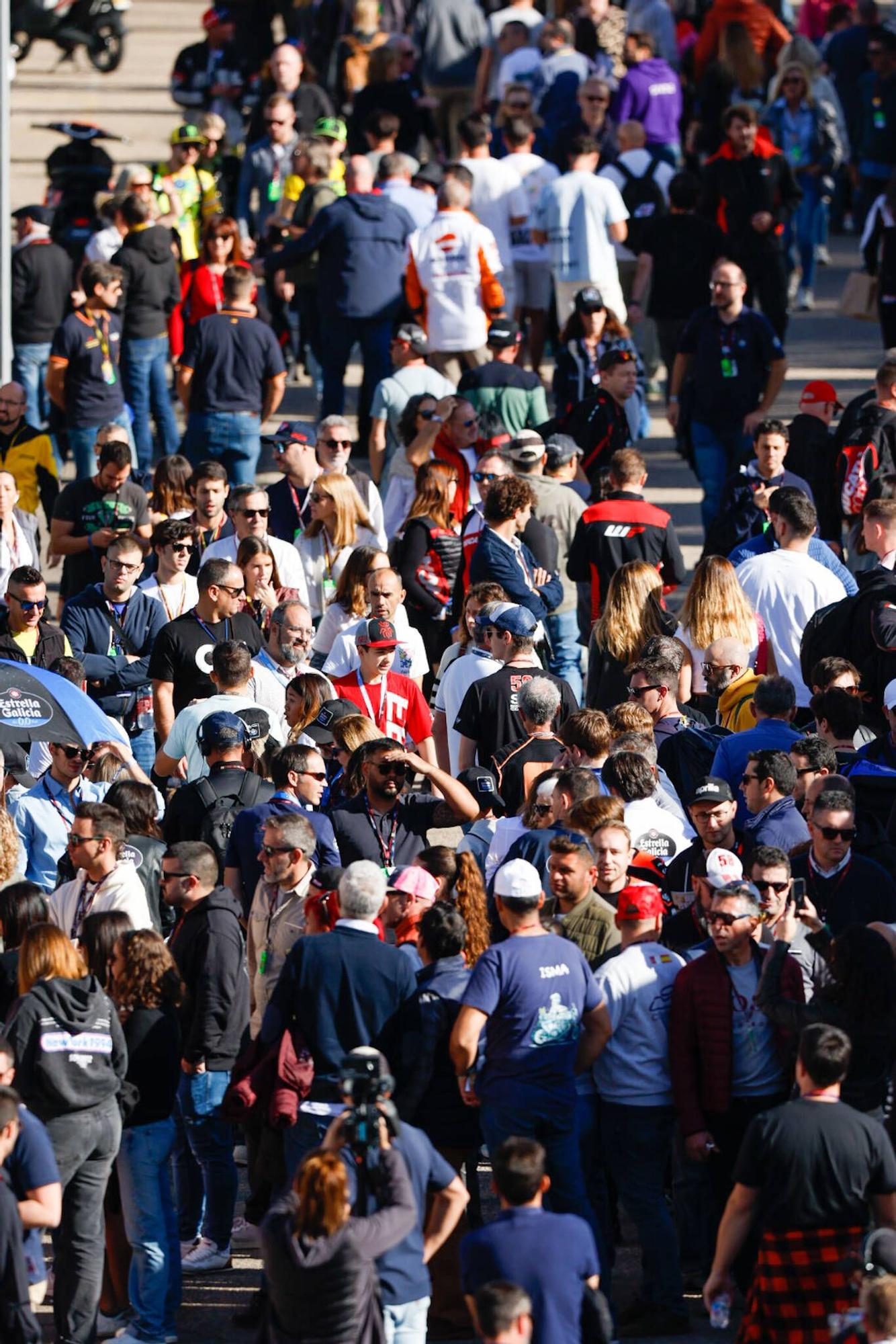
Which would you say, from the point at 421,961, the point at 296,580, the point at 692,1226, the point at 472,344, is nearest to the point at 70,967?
the point at 421,961

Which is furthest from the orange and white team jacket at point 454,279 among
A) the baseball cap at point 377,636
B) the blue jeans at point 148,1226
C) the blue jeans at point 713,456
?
the blue jeans at point 148,1226

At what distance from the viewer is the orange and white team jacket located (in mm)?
14758

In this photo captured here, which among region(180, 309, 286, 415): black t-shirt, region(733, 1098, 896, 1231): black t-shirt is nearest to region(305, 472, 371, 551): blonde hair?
region(180, 309, 286, 415): black t-shirt

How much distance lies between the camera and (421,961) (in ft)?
25.6

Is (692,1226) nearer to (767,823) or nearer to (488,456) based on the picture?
(767,823)

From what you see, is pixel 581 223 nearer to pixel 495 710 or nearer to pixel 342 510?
pixel 342 510

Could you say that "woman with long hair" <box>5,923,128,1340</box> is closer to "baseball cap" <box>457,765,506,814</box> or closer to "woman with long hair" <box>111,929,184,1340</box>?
"woman with long hair" <box>111,929,184,1340</box>

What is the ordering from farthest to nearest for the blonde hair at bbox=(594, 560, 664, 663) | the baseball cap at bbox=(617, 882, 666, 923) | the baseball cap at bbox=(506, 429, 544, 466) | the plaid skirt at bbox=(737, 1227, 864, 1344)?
the baseball cap at bbox=(506, 429, 544, 466) → the blonde hair at bbox=(594, 560, 664, 663) → the baseball cap at bbox=(617, 882, 666, 923) → the plaid skirt at bbox=(737, 1227, 864, 1344)

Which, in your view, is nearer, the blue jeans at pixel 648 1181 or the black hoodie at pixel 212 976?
the blue jeans at pixel 648 1181

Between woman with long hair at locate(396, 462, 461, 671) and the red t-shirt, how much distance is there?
64.0 inches

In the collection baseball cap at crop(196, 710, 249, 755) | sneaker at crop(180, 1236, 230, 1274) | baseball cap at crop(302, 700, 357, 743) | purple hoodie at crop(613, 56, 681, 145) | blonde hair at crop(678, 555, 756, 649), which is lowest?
sneaker at crop(180, 1236, 230, 1274)

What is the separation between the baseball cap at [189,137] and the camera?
1741cm

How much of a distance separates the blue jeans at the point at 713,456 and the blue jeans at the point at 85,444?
351cm

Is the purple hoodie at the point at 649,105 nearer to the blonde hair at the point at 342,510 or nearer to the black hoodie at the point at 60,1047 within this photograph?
the blonde hair at the point at 342,510
